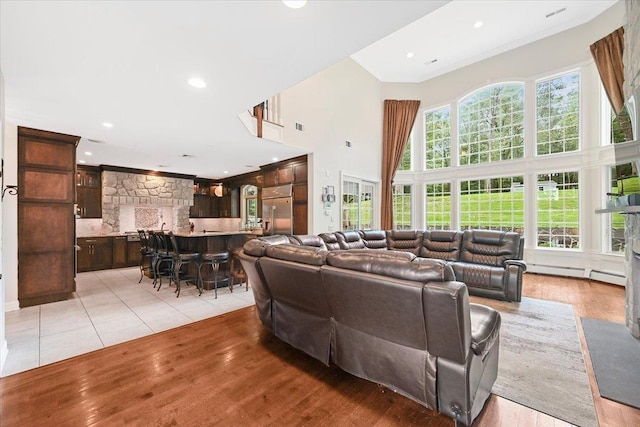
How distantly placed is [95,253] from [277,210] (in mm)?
4585

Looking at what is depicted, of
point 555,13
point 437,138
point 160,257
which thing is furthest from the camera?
point 437,138

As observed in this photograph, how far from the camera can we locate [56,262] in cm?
416

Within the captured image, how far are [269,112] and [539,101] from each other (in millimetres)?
6218

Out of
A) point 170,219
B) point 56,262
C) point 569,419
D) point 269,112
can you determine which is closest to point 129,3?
point 269,112

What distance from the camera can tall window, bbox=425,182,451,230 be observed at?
7.51 m

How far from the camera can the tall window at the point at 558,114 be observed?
225 inches

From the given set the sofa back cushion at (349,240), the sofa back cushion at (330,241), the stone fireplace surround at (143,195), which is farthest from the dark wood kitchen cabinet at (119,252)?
the sofa back cushion at (349,240)

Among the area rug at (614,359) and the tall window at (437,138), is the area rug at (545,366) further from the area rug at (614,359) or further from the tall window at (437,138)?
the tall window at (437,138)

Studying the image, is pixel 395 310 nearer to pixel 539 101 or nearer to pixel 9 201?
pixel 9 201

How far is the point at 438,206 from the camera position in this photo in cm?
769

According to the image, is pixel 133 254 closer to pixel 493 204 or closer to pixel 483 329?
pixel 483 329

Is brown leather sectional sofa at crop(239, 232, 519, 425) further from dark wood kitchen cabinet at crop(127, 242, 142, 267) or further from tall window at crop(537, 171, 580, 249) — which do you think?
dark wood kitchen cabinet at crop(127, 242, 142, 267)

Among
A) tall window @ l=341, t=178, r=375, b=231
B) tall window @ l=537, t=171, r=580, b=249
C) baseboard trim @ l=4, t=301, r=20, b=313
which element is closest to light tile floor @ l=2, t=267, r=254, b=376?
baseboard trim @ l=4, t=301, r=20, b=313

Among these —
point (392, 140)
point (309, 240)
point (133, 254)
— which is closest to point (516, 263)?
point (309, 240)
